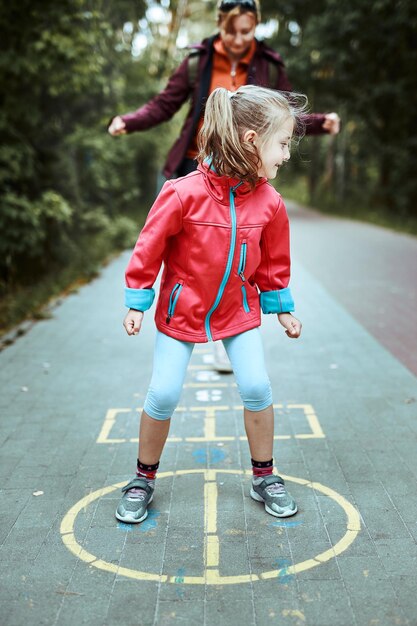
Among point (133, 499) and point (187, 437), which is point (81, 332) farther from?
point (133, 499)

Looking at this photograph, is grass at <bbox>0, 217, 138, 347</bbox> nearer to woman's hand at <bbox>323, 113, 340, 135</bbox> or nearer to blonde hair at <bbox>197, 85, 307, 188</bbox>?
woman's hand at <bbox>323, 113, 340, 135</bbox>

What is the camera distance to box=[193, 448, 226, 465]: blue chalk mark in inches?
152

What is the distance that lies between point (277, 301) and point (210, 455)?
1.10 meters

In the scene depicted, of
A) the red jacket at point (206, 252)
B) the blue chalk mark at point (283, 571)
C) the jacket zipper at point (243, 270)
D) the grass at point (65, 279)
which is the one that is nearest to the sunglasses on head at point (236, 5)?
the red jacket at point (206, 252)

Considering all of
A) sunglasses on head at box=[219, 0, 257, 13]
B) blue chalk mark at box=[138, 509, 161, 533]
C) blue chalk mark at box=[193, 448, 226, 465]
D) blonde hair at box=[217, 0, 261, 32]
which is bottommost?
blue chalk mark at box=[193, 448, 226, 465]

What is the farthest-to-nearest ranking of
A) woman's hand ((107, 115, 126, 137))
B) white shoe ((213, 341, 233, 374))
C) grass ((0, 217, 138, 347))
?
grass ((0, 217, 138, 347)) → white shoe ((213, 341, 233, 374)) → woman's hand ((107, 115, 126, 137))

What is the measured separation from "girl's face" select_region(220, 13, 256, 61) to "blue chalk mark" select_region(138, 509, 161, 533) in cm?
285

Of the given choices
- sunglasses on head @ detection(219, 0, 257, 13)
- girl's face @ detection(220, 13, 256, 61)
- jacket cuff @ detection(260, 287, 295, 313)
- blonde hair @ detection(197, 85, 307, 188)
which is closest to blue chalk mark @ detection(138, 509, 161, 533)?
jacket cuff @ detection(260, 287, 295, 313)

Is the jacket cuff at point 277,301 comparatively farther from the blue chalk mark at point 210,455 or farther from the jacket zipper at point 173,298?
the blue chalk mark at point 210,455

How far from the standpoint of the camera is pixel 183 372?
3.16m

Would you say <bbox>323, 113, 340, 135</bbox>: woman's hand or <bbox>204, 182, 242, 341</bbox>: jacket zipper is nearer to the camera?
<bbox>204, 182, 242, 341</bbox>: jacket zipper

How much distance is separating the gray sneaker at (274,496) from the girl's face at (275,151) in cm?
140

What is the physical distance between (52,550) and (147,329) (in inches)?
184

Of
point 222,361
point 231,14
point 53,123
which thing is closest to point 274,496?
point 222,361
